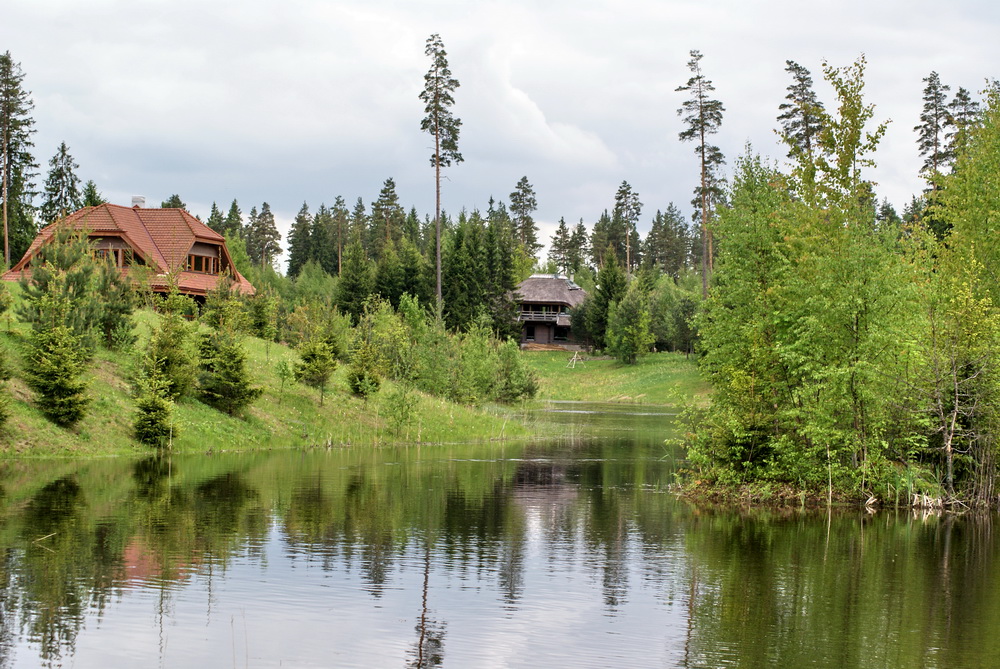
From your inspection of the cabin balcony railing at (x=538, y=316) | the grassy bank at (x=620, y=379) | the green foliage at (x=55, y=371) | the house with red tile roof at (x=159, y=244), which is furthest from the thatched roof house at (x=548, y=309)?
the green foliage at (x=55, y=371)

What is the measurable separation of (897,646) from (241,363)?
29301 millimetres

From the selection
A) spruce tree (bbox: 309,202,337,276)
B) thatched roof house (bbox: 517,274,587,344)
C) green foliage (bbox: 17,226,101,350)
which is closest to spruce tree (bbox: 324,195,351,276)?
spruce tree (bbox: 309,202,337,276)

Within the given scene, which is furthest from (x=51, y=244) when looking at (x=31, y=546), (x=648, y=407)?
(x=648, y=407)

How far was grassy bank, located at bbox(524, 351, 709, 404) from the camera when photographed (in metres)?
72.9

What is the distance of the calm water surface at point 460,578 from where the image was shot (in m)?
12.1

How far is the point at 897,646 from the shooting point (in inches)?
500

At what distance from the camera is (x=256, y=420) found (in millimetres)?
38469

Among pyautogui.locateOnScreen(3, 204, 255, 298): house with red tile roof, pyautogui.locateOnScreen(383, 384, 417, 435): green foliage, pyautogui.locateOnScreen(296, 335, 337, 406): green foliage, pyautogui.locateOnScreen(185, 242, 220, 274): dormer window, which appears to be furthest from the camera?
pyautogui.locateOnScreen(185, 242, 220, 274): dormer window

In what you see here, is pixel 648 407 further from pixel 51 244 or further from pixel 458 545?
pixel 458 545

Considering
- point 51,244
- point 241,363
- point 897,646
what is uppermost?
point 51,244

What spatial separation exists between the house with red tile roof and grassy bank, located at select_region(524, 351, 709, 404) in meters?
→ 23.6

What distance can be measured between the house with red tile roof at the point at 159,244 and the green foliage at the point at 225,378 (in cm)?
1714

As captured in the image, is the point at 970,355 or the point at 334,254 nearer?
the point at 970,355

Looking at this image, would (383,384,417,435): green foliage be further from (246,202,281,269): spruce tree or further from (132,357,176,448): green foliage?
(246,202,281,269): spruce tree
